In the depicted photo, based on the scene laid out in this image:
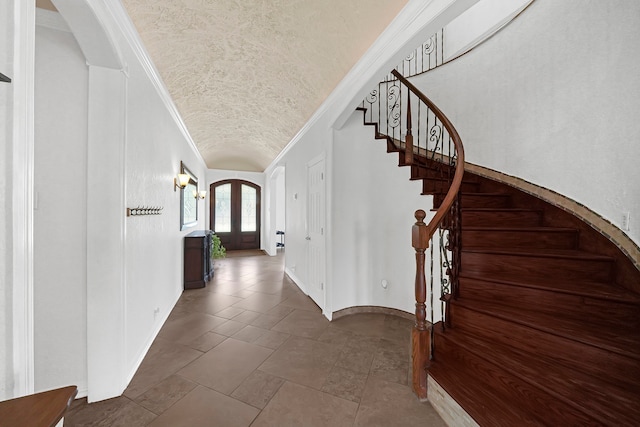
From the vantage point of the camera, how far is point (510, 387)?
4.90 feet

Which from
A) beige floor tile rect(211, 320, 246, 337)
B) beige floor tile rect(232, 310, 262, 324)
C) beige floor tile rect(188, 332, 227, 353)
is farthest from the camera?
beige floor tile rect(232, 310, 262, 324)

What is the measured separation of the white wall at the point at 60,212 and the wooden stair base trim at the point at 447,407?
240cm

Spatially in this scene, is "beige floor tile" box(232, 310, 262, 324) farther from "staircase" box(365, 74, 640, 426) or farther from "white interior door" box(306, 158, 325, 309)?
"staircase" box(365, 74, 640, 426)

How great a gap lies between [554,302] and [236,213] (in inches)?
319

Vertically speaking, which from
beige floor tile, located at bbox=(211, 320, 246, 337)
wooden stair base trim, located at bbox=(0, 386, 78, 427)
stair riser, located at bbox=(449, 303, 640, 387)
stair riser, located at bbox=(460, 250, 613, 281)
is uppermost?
stair riser, located at bbox=(460, 250, 613, 281)

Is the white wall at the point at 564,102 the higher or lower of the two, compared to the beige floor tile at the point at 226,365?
higher

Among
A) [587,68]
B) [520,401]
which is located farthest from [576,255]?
[587,68]

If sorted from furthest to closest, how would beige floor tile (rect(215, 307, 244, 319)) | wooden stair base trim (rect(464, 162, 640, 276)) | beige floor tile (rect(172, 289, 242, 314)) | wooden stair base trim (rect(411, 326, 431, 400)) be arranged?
beige floor tile (rect(172, 289, 242, 314)) < beige floor tile (rect(215, 307, 244, 319)) < wooden stair base trim (rect(464, 162, 640, 276)) < wooden stair base trim (rect(411, 326, 431, 400))

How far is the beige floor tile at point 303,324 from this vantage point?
2.83 meters

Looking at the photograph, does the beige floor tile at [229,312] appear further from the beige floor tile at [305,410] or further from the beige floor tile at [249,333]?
the beige floor tile at [305,410]

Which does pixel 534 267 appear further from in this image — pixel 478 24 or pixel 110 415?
pixel 478 24

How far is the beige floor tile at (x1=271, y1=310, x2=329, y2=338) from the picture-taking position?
9.27 feet

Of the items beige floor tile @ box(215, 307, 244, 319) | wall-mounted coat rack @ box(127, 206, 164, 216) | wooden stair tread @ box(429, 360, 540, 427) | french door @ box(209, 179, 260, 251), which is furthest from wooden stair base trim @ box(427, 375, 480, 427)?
french door @ box(209, 179, 260, 251)

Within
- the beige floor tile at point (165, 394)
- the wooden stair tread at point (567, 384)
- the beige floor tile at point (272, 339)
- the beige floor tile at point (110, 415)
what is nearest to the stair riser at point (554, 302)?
the wooden stair tread at point (567, 384)
